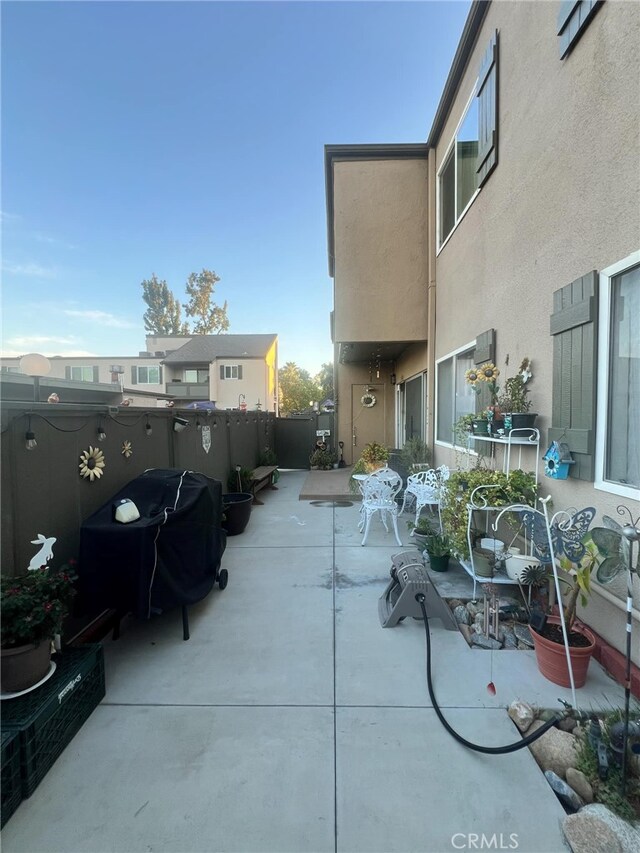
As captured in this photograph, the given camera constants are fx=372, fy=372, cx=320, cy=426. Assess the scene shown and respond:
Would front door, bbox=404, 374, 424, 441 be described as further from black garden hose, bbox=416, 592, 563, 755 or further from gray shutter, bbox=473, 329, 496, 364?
black garden hose, bbox=416, 592, 563, 755

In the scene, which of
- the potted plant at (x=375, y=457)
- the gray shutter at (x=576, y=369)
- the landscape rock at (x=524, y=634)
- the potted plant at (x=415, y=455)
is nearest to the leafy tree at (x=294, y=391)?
the potted plant at (x=375, y=457)

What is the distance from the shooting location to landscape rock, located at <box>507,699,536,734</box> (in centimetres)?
196

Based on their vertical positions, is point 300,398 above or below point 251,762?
above

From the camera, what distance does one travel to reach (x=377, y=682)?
7.52ft

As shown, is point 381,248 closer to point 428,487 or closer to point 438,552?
point 428,487

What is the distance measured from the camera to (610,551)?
1.91 meters

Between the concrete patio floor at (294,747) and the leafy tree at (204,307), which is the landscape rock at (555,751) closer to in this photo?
the concrete patio floor at (294,747)

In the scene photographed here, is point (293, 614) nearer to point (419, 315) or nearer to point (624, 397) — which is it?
point (624, 397)

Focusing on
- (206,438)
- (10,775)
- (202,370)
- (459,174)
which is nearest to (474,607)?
(10,775)

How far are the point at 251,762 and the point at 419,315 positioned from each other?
656cm

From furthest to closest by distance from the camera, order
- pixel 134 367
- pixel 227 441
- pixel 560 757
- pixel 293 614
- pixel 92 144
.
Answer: pixel 134 367 < pixel 92 144 < pixel 227 441 < pixel 293 614 < pixel 560 757

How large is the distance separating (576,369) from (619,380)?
0.33 meters

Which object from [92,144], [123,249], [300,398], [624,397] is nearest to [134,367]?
[123,249]

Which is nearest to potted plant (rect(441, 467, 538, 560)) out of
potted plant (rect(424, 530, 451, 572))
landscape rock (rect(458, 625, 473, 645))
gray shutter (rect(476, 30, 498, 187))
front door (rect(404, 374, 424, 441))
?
potted plant (rect(424, 530, 451, 572))
